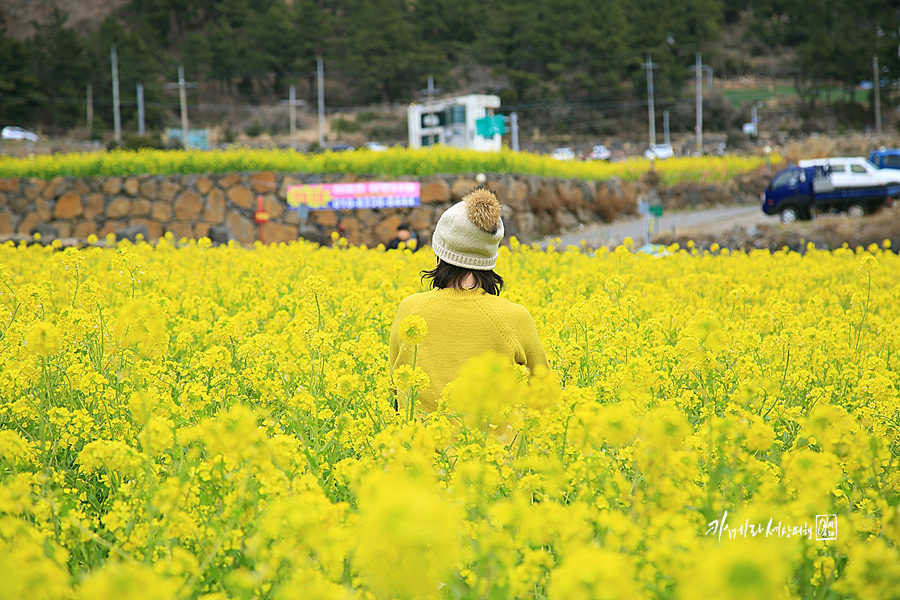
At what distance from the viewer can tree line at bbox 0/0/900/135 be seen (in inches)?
1989

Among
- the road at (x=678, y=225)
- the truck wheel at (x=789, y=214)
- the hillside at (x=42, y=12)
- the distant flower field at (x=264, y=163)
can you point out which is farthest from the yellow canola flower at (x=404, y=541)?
the hillside at (x=42, y=12)

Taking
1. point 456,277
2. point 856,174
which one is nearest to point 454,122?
point 856,174

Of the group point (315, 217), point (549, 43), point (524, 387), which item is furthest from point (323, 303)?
point (549, 43)

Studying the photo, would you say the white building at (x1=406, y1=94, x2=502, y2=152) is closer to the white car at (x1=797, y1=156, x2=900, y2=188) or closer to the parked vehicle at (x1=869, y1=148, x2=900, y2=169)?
the white car at (x1=797, y1=156, x2=900, y2=188)

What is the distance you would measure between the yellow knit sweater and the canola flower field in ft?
0.63

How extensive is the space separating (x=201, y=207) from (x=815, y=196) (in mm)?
13327

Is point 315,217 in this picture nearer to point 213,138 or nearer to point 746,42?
point 213,138

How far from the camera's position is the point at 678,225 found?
17859 millimetres

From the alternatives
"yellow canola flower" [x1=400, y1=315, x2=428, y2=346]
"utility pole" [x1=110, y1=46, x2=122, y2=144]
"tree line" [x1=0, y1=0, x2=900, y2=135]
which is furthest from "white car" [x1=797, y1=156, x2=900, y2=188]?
"utility pole" [x1=110, y1=46, x2=122, y2=144]

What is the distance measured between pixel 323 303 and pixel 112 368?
1.20 m

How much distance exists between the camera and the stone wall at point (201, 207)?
45.0ft

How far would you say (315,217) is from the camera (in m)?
13.8

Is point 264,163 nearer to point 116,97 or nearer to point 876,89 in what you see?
Result: point 116,97

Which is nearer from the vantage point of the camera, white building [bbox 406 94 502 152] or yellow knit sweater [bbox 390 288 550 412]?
yellow knit sweater [bbox 390 288 550 412]
